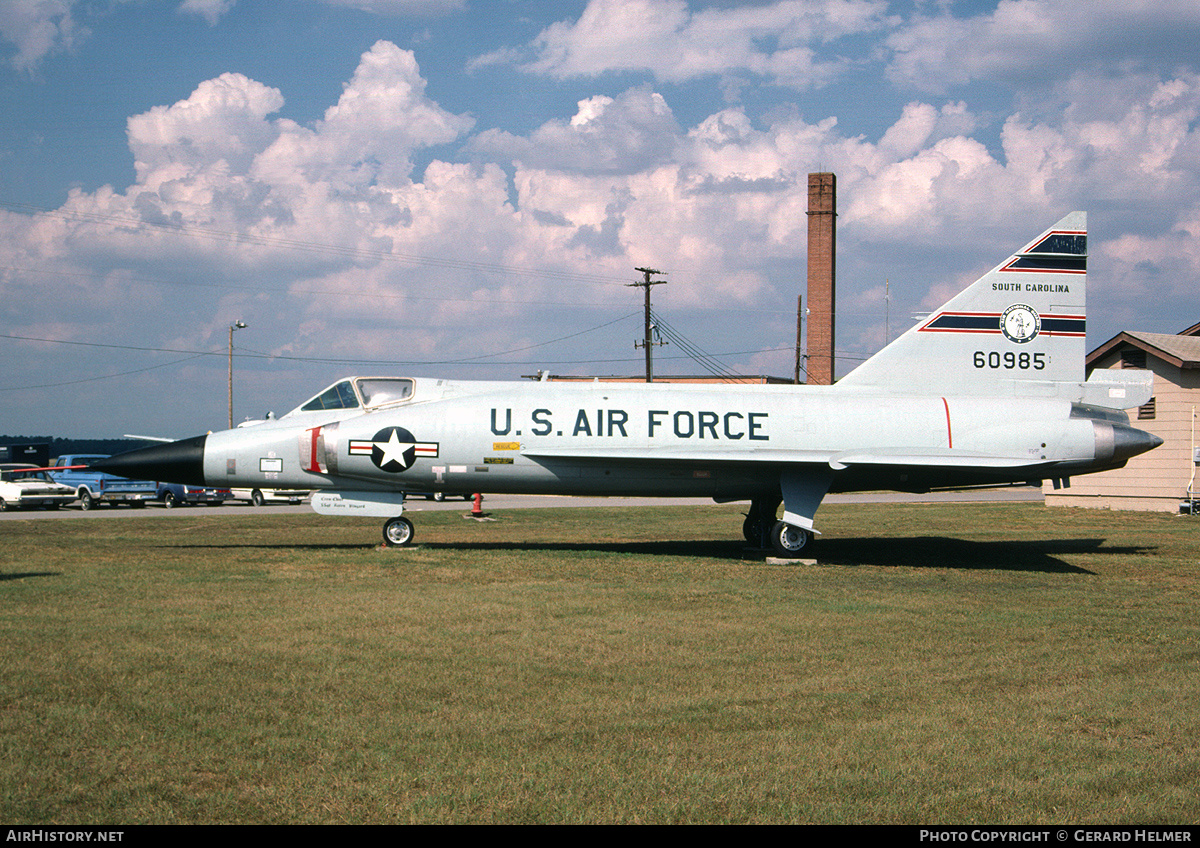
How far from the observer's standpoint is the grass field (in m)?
4.95

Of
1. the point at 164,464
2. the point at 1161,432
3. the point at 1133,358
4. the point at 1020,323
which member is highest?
the point at 1133,358

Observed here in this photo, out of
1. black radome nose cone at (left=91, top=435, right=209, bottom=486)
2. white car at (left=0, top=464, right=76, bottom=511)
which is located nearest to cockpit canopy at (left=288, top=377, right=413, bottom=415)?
black radome nose cone at (left=91, top=435, right=209, bottom=486)

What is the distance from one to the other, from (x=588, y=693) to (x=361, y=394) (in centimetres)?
1135

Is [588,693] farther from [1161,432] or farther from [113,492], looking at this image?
[113,492]

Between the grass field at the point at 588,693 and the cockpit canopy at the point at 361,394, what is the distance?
3.51m

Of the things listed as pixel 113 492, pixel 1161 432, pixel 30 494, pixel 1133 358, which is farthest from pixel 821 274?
pixel 30 494

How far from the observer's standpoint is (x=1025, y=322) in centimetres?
1758

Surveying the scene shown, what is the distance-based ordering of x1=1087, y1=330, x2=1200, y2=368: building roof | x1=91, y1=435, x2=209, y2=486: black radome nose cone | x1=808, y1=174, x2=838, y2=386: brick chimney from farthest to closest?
x1=808, y1=174, x2=838, y2=386: brick chimney < x1=1087, y1=330, x2=1200, y2=368: building roof < x1=91, y1=435, x2=209, y2=486: black radome nose cone

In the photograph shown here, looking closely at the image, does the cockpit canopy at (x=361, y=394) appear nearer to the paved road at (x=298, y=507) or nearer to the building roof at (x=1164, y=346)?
the paved road at (x=298, y=507)

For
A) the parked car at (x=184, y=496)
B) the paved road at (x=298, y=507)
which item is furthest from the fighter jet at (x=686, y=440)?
the parked car at (x=184, y=496)

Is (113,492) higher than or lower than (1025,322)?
lower

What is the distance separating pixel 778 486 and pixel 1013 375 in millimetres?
4943

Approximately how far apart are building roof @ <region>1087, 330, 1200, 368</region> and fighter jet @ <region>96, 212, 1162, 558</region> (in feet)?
43.0

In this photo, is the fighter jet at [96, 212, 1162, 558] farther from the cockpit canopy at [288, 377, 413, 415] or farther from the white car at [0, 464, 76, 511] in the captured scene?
the white car at [0, 464, 76, 511]
